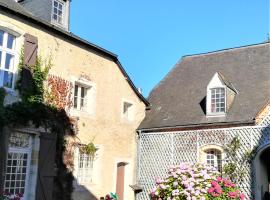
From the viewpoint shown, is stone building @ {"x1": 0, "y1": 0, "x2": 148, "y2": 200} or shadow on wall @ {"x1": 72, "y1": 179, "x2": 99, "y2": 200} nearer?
stone building @ {"x1": 0, "y1": 0, "x2": 148, "y2": 200}

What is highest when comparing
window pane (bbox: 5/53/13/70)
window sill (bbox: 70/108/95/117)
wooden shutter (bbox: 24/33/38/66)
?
wooden shutter (bbox: 24/33/38/66)

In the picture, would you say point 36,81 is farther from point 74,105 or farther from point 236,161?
point 236,161

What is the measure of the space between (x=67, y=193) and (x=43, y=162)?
4.91ft

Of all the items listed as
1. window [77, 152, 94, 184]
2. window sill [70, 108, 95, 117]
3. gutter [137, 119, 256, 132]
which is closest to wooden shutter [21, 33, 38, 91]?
window sill [70, 108, 95, 117]

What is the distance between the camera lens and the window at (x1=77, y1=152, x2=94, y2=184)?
1305cm

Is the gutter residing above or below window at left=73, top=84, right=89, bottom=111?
below

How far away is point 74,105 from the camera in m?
13.4

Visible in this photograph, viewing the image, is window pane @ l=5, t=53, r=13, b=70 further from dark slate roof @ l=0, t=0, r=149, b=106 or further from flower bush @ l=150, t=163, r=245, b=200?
flower bush @ l=150, t=163, r=245, b=200

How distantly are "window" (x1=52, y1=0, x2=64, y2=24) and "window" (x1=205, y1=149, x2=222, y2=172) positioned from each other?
7.48m

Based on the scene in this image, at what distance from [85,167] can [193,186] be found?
515cm

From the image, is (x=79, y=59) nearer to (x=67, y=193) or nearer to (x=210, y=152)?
(x=67, y=193)

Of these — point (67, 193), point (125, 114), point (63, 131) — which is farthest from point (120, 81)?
point (67, 193)

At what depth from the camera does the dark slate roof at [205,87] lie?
45.6 feet

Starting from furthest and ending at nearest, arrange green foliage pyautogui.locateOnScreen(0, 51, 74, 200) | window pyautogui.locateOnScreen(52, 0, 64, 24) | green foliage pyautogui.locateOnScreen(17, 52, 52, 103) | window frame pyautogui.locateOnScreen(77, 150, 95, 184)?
window pyautogui.locateOnScreen(52, 0, 64, 24)
window frame pyautogui.locateOnScreen(77, 150, 95, 184)
green foliage pyautogui.locateOnScreen(17, 52, 52, 103)
green foliage pyautogui.locateOnScreen(0, 51, 74, 200)
